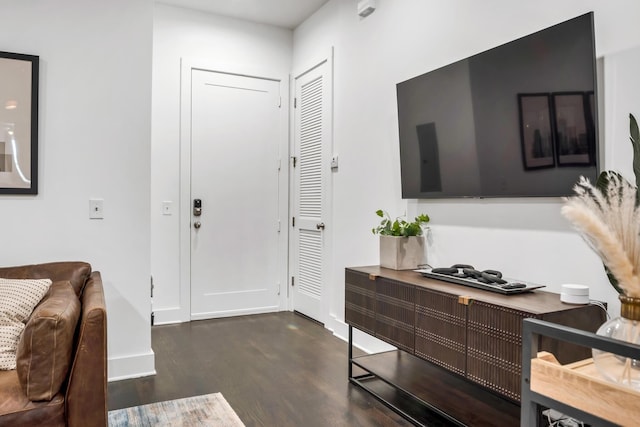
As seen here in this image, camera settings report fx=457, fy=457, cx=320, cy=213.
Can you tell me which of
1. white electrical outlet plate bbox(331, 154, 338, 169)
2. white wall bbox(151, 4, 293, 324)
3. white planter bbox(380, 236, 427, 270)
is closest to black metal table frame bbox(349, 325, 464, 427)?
white planter bbox(380, 236, 427, 270)

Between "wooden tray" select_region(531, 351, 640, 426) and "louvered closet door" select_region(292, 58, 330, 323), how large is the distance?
299 cm

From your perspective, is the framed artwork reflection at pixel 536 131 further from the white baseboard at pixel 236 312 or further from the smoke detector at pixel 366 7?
the white baseboard at pixel 236 312

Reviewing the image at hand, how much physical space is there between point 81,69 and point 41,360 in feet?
6.05

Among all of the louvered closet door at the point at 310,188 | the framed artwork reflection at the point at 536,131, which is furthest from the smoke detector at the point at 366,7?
the framed artwork reflection at the point at 536,131

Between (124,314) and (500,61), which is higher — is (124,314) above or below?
below

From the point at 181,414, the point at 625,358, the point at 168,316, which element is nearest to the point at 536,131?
the point at 625,358

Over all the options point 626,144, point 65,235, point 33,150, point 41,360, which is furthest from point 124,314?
point 626,144

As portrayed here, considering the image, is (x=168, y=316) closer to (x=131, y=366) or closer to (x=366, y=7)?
(x=131, y=366)

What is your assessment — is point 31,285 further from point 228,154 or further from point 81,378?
point 228,154

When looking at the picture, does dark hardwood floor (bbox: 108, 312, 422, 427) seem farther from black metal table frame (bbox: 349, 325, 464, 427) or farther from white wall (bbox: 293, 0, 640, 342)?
white wall (bbox: 293, 0, 640, 342)

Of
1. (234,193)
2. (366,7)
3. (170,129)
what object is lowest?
(234,193)

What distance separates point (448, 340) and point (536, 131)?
1.02 m

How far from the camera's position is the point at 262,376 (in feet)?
9.45

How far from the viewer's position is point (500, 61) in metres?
2.21
